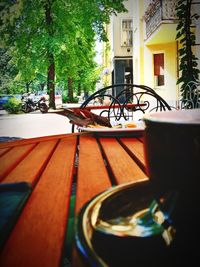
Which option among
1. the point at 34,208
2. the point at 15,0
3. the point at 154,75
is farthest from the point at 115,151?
the point at 154,75

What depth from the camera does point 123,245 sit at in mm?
304

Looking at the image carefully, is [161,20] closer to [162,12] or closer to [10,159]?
[162,12]

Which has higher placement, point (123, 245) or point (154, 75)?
point (154, 75)

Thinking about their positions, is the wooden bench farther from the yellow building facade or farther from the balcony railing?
the yellow building facade

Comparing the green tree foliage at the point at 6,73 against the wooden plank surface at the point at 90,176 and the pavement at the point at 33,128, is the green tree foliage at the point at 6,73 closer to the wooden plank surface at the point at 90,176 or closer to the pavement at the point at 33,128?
the pavement at the point at 33,128

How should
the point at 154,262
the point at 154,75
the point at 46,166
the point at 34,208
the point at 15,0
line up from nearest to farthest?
1. the point at 154,262
2. the point at 34,208
3. the point at 46,166
4. the point at 15,0
5. the point at 154,75

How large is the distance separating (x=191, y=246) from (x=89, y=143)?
3.06 ft

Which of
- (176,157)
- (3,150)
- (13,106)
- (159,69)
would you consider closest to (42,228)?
(176,157)

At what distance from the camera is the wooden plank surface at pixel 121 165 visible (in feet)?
2.12

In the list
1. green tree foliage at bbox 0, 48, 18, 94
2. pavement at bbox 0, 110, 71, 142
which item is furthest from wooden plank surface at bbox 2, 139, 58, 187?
green tree foliage at bbox 0, 48, 18, 94

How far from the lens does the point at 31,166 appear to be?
822 millimetres

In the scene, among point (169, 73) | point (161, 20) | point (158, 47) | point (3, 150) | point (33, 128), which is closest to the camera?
point (3, 150)

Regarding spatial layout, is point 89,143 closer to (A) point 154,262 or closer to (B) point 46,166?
(B) point 46,166

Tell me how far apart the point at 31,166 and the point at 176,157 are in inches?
22.9
